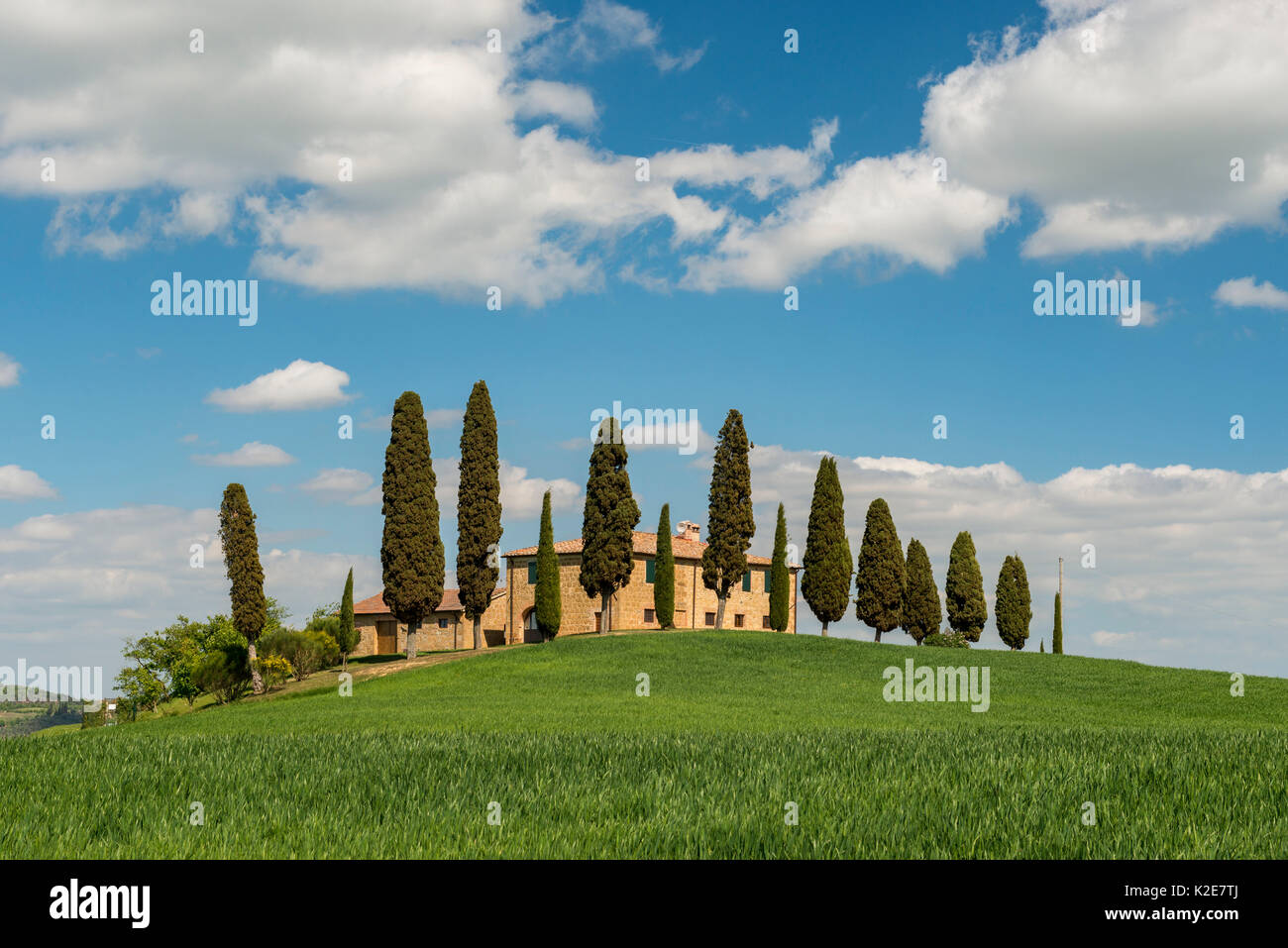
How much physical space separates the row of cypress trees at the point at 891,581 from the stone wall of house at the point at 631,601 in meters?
6.30

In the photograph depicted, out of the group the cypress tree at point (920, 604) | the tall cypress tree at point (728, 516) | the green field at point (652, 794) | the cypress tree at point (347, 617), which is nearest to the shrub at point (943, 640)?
the cypress tree at point (920, 604)

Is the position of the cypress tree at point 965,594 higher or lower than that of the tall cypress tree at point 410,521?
lower

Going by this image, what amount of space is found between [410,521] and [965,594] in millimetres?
Answer: 39053

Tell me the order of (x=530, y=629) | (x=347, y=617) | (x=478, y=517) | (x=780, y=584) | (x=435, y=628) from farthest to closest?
(x=435, y=628)
(x=530, y=629)
(x=347, y=617)
(x=780, y=584)
(x=478, y=517)

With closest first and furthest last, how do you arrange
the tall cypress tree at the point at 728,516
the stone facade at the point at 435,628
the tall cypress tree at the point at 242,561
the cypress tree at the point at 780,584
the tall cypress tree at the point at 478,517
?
the tall cypress tree at the point at 242,561, the tall cypress tree at the point at 478,517, the tall cypress tree at the point at 728,516, the cypress tree at the point at 780,584, the stone facade at the point at 435,628

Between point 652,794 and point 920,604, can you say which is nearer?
point 652,794

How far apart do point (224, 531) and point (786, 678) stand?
29.0 metres

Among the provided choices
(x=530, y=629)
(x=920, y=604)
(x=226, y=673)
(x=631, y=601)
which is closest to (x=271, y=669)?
(x=226, y=673)

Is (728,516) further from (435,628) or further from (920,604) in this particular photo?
(435,628)

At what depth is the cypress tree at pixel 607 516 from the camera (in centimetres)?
5200

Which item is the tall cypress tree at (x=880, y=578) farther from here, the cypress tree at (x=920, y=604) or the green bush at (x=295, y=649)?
the green bush at (x=295, y=649)

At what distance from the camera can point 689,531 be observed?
7431 centimetres
